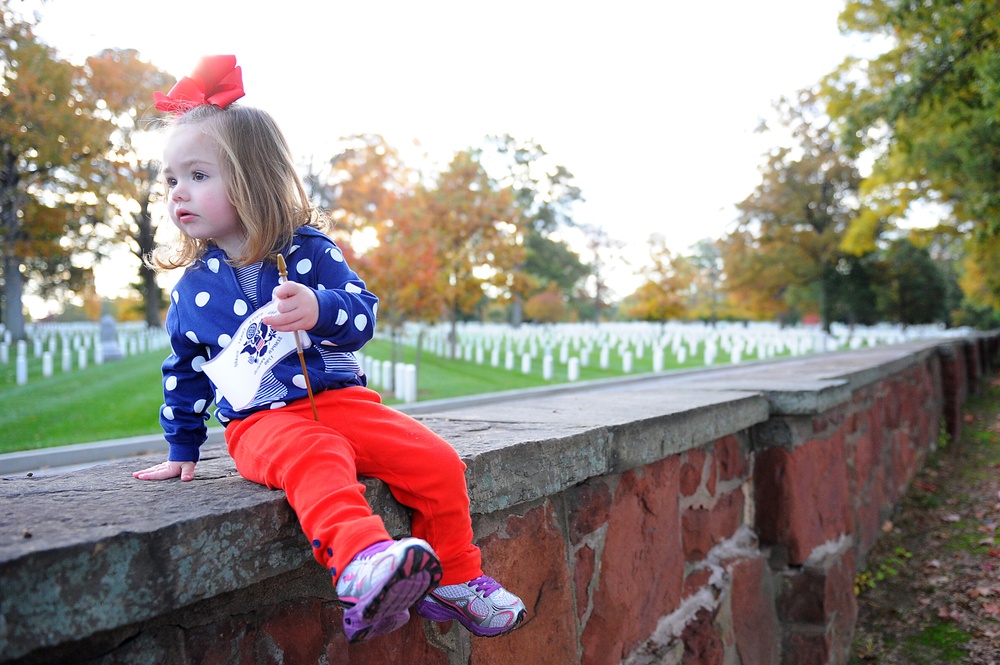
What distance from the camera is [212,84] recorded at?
5.64 feet

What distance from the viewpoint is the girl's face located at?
1668 millimetres

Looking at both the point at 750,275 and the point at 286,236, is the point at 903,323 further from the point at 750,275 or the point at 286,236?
the point at 286,236

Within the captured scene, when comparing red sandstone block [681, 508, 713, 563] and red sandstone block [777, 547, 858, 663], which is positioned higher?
red sandstone block [681, 508, 713, 563]

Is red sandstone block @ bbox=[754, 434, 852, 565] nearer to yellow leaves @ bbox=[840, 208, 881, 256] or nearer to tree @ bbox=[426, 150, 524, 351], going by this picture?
tree @ bbox=[426, 150, 524, 351]

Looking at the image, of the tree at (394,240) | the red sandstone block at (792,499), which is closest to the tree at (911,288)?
the tree at (394,240)

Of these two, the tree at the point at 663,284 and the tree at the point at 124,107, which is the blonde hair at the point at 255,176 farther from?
the tree at the point at 663,284

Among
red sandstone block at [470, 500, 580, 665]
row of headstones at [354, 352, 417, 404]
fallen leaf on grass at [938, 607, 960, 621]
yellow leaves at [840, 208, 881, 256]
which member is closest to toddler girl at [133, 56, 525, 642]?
red sandstone block at [470, 500, 580, 665]

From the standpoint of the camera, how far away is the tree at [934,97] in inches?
326

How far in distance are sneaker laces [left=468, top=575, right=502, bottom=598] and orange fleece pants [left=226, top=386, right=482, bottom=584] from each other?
0.02 metres

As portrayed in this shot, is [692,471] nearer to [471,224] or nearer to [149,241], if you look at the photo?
[471,224]

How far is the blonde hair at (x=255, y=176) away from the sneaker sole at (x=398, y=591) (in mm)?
871

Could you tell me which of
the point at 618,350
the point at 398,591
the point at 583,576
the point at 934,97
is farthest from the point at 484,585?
the point at 618,350

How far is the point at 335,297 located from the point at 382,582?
652mm

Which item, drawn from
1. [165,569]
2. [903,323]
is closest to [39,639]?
[165,569]
